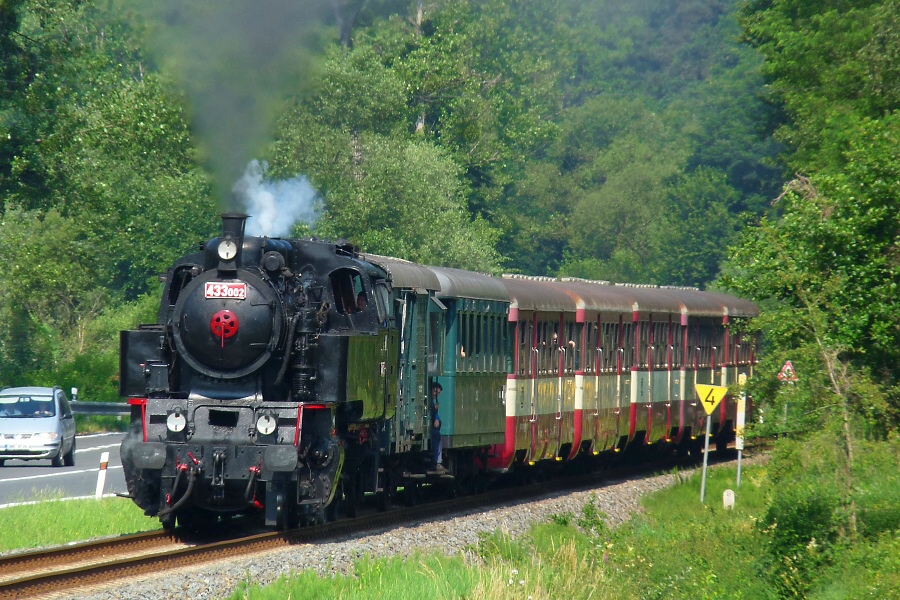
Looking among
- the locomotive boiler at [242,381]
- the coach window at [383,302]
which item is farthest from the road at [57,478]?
the coach window at [383,302]

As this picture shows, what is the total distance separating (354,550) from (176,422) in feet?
7.70

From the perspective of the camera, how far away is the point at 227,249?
14.6m

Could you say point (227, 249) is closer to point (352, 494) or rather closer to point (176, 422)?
point (176, 422)

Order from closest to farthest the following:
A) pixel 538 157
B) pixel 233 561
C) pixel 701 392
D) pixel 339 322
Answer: pixel 233 561 → pixel 339 322 → pixel 701 392 → pixel 538 157

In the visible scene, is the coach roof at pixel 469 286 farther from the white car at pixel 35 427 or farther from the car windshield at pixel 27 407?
the car windshield at pixel 27 407

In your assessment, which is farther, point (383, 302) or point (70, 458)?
point (70, 458)

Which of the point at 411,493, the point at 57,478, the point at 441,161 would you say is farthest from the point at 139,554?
the point at 441,161

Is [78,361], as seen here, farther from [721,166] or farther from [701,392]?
[721,166]

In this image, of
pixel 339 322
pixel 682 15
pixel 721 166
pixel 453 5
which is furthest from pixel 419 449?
pixel 682 15

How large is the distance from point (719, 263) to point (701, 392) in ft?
184

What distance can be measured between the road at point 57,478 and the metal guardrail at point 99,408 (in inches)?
104

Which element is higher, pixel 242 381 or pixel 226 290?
pixel 226 290

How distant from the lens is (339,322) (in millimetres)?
15164

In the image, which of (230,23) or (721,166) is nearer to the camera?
(230,23)
